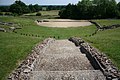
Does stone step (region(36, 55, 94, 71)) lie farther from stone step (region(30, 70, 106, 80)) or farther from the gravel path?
stone step (region(30, 70, 106, 80))

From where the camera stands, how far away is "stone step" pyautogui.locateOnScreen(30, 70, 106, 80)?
15.1 metres

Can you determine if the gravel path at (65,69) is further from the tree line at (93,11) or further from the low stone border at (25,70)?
the tree line at (93,11)

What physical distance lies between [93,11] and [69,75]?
75.3m

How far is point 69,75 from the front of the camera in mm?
15477

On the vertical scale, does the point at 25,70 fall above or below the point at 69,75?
above

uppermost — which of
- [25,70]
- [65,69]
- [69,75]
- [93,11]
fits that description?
[25,70]

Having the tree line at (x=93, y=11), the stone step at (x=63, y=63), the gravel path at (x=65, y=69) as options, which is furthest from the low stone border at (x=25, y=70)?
the tree line at (x=93, y=11)

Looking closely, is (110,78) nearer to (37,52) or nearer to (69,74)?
(69,74)

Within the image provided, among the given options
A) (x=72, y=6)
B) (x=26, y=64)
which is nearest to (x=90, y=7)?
(x=72, y=6)

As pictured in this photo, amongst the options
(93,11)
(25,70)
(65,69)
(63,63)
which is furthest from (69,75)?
(93,11)

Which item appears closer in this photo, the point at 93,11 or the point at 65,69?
the point at 65,69

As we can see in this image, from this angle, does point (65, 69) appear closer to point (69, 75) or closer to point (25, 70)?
Answer: point (69, 75)

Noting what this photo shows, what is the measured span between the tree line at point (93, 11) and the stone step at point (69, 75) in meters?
69.6

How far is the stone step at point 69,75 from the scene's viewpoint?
1512 centimetres
